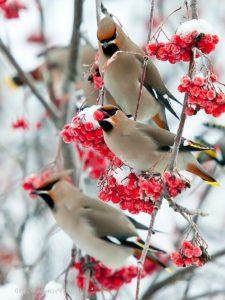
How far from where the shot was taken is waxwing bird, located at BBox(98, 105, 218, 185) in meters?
2.63

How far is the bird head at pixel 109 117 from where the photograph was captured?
2562mm

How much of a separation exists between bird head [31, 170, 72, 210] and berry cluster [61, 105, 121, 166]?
45.4 inches

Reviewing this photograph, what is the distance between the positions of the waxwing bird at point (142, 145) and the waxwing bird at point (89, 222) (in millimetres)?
877

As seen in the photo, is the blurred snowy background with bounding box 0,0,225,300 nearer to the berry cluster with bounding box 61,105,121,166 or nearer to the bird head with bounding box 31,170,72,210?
the bird head with bounding box 31,170,72,210

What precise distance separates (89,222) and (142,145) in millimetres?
1049

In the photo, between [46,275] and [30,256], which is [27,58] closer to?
[30,256]

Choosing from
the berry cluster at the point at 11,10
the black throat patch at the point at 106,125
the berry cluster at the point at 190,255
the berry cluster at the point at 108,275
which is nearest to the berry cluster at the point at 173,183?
the berry cluster at the point at 190,255

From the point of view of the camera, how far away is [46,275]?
4398mm

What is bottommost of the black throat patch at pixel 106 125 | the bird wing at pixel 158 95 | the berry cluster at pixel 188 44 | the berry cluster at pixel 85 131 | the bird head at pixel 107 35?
the bird wing at pixel 158 95

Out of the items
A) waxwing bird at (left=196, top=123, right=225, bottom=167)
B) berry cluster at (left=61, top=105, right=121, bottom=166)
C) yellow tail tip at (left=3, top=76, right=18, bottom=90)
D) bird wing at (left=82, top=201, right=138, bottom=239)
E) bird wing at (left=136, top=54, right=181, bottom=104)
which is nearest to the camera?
berry cluster at (left=61, top=105, right=121, bottom=166)

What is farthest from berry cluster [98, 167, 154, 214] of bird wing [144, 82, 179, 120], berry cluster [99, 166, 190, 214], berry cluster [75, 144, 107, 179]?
berry cluster [75, 144, 107, 179]

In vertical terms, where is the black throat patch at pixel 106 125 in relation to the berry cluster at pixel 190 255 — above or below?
above

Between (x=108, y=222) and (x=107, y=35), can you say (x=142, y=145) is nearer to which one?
(x=107, y=35)

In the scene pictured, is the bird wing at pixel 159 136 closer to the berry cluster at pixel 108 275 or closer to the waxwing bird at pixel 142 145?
the waxwing bird at pixel 142 145
